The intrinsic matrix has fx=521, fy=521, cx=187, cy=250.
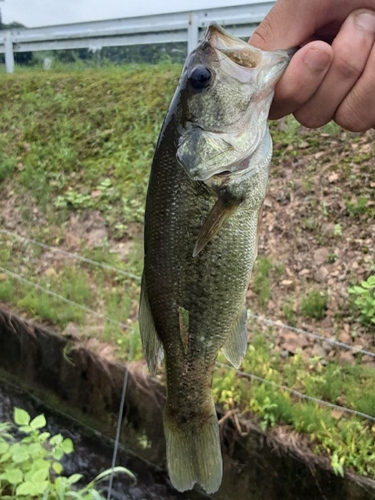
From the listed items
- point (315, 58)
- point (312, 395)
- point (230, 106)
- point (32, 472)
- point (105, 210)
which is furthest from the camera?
point (105, 210)

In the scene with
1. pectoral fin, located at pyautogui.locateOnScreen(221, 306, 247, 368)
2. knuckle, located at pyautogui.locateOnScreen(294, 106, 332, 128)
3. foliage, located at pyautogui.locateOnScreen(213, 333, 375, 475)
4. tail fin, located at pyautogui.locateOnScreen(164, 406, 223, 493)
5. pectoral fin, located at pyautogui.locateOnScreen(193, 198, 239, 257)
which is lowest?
foliage, located at pyautogui.locateOnScreen(213, 333, 375, 475)

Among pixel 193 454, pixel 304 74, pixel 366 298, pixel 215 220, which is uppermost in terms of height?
pixel 304 74

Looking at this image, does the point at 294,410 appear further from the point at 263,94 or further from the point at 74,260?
the point at 74,260

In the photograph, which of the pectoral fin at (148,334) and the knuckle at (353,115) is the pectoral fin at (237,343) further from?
the knuckle at (353,115)

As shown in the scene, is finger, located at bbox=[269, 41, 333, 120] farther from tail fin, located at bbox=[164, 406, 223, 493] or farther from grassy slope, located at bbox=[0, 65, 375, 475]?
grassy slope, located at bbox=[0, 65, 375, 475]

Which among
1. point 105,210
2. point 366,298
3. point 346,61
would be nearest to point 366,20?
point 346,61

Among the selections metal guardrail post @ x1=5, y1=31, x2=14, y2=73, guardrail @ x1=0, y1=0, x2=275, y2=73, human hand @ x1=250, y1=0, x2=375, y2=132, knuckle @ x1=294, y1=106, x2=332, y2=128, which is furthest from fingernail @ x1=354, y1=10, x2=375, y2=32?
metal guardrail post @ x1=5, y1=31, x2=14, y2=73

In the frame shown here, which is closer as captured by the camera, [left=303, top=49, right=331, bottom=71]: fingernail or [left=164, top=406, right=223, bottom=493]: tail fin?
[left=303, top=49, right=331, bottom=71]: fingernail

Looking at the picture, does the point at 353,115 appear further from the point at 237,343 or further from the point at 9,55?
the point at 9,55
